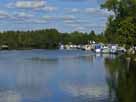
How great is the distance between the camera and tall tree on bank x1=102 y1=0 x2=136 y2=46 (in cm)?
9344

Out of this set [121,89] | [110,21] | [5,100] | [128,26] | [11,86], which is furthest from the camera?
[110,21]

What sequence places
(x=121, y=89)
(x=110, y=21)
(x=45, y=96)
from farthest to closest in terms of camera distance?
(x=110, y=21) → (x=121, y=89) → (x=45, y=96)

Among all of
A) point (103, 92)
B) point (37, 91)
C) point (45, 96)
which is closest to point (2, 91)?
point (37, 91)

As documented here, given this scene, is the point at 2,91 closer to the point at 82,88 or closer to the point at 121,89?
the point at 82,88

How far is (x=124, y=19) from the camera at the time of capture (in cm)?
9562

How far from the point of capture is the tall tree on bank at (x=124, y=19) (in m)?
93.4

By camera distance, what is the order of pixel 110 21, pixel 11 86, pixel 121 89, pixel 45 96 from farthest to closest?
pixel 110 21
pixel 11 86
pixel 121 89
pixel 45 96

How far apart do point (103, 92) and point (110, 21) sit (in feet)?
208

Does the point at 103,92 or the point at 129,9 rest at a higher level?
the point at 129,9

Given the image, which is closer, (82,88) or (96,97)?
(96,97)

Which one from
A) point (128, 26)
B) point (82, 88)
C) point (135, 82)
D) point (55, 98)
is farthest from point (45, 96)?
point (128, 26)

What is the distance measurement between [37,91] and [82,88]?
12.5ft

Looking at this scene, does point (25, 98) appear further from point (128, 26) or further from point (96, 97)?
point (128, 26)

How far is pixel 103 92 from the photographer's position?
3669 cm
